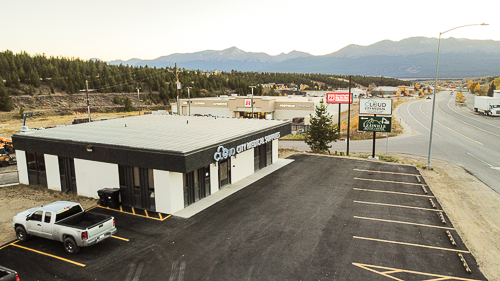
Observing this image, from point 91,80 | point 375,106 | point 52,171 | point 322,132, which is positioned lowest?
point 52,171

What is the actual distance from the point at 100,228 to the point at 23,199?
37.0 feet

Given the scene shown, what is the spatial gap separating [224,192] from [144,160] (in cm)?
616

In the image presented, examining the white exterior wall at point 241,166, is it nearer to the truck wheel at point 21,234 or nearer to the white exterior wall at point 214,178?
the white exterior wall at point 214,178

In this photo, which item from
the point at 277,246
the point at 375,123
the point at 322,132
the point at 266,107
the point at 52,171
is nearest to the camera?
the point at 277,246

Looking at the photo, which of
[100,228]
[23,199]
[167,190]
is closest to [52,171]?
[23,199]

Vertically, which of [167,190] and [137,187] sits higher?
[167,190]

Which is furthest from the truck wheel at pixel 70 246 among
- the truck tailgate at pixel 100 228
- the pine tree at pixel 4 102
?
the pine tree at pixel 4 102

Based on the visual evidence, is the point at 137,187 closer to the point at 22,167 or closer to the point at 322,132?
the point at 22,167

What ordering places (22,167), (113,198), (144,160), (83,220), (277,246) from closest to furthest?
(277,246), (83,220), (144,160), (113,198), (22,167)

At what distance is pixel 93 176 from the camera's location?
20250 mm

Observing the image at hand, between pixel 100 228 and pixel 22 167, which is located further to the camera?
pixel 22 167

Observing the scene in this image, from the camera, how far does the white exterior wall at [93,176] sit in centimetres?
1931

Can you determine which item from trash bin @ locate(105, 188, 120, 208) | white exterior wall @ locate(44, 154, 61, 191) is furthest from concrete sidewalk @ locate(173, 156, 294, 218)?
white exterior wall @ locate(44, 154, 61, 191)

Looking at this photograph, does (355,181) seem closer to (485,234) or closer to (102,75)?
(485,234)
